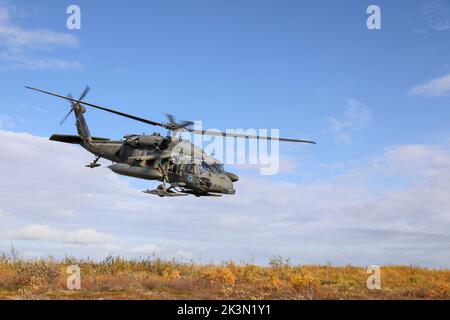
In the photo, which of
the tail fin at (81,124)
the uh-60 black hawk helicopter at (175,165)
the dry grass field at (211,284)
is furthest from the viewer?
the tail fin at (81,124)

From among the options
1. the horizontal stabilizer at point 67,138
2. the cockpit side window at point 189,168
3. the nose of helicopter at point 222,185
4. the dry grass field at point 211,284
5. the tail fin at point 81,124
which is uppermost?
the tail fin at point 81,124

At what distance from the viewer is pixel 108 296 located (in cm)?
1630

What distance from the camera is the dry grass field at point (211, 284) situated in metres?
17.1

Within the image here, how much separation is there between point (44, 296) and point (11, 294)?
171 cm

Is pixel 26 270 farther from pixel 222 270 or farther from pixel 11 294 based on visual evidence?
pixel 222 270

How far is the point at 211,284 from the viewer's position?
61.0ft

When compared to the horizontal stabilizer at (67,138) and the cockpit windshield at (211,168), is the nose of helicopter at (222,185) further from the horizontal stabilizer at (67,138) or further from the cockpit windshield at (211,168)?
the horizontal stabilizer at (67,138)

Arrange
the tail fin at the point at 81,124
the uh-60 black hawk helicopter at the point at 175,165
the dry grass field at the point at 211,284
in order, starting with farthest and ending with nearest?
the tail fin at the point at 81,124
the uh-60 black hawk helicopter at the point at 175,165
the dry grass field at the point at 211,284

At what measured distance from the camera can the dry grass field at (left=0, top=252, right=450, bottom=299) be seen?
1714 cm

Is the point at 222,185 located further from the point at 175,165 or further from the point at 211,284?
the point at 211,284

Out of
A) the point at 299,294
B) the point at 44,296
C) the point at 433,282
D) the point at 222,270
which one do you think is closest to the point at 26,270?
the point at 44,296

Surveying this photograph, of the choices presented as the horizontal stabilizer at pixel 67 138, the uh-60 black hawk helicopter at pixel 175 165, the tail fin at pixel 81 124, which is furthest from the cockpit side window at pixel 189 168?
the horizontal stabilizer at pixel 67 138

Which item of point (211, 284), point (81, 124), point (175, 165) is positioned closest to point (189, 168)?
point (175, 165)

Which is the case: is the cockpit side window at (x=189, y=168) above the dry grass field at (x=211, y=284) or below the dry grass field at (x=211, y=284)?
above
